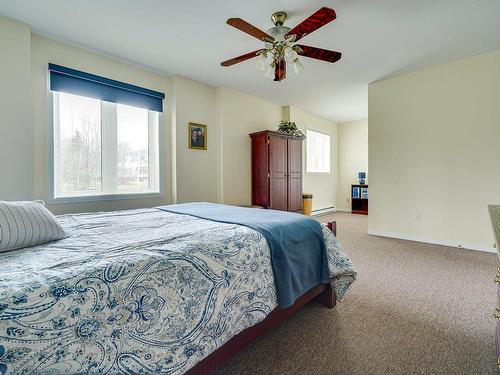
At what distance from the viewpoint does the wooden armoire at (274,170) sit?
174 inches

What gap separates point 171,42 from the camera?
2811 mm

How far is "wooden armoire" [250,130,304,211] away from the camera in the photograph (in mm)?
4418

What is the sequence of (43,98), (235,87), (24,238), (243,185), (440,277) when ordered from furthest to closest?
(243,185) → (235,87) → (43,98) → (440,277) → (24,238)

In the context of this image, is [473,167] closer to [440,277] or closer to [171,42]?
[440,277]

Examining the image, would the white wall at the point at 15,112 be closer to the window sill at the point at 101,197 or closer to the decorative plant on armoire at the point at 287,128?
the window sill at the point at 101,197

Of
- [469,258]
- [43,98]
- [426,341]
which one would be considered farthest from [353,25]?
[43,98]

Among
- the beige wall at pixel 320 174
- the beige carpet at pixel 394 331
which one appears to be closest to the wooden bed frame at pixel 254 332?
the beige carpet at pixel 394 331

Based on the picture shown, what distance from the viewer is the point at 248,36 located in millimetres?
2703

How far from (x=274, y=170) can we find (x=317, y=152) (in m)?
2.50

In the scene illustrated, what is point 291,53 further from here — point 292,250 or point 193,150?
point 193,150

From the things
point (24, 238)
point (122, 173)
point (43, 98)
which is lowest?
point (24, 238)

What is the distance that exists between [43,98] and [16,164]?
2.55 feet

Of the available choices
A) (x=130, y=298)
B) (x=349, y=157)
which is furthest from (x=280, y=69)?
(x=349, y=157)

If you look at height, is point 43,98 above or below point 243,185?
above
